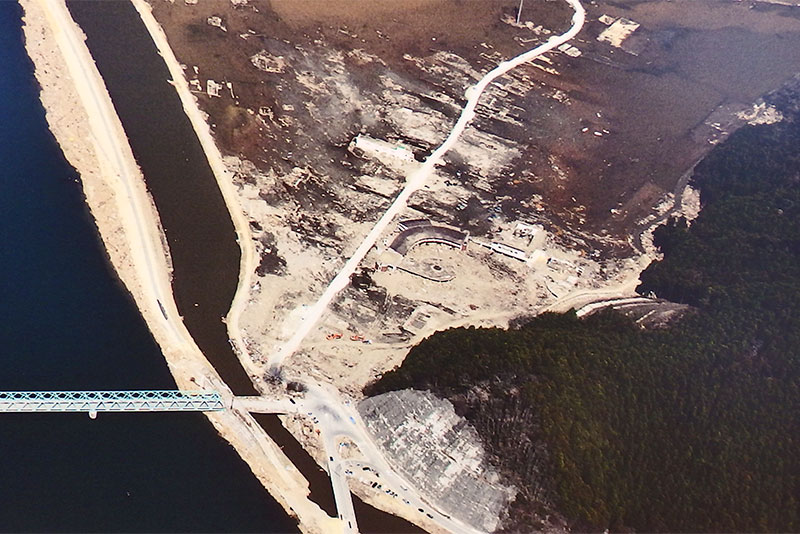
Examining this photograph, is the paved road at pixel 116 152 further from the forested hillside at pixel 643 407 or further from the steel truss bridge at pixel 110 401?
the forested hillside at pixel 643 407

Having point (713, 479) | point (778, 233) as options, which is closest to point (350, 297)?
point (713, 479)

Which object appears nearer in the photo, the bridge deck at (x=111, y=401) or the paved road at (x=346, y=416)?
the paved road at (x=346, y=416)

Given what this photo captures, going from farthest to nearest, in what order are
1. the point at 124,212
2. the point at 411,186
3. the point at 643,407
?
1. the point at 411,186
2. the point at 124,212
3. the point at 643,407

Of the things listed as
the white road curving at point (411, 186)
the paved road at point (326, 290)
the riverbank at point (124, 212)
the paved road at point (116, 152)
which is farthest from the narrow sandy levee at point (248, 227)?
the paved road at point (116, 152)

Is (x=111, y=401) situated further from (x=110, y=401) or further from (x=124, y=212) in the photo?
(x=124, y=212)

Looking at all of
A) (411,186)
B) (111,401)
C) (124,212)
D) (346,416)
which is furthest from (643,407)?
(124,212)

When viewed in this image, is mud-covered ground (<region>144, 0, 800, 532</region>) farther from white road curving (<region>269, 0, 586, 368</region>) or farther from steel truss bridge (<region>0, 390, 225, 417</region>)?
steel truss bridge (<region>0, 390, 225, 417</region>)
